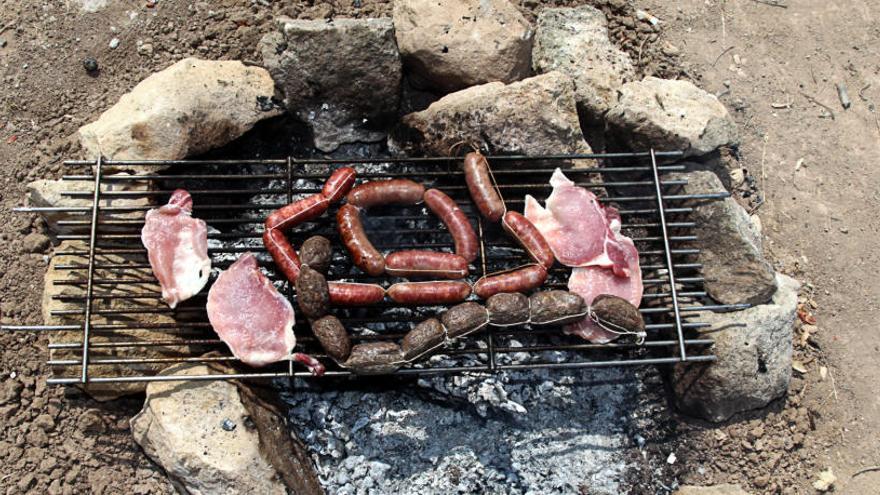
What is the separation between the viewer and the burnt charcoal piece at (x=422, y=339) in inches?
173

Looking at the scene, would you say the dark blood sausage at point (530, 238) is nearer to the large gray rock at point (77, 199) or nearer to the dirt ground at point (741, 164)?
the dirt ground at point (741, 164)

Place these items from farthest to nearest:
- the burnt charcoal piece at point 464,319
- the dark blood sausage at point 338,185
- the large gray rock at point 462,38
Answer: the large gray rock at point 462,38 < the dark blood sausage at point 338,185 < the burnt charcoal piece at point 464,319

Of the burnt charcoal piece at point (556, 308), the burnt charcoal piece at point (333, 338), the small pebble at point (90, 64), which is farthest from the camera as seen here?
the small pebble at point (90, 64)

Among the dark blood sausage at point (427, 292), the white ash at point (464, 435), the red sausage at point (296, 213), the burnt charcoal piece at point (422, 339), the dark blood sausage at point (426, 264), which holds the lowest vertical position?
the white ash at point (464, 435)

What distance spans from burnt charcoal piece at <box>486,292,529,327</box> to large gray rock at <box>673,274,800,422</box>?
1.32 metres

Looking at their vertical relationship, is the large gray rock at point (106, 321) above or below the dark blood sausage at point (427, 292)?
below

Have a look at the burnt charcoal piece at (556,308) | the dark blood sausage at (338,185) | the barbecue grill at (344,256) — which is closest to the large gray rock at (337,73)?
the barbecue grill at (344,256)

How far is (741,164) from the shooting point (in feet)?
18.9

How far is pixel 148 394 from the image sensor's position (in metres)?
4.39

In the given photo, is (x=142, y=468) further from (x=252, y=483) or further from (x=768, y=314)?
(x=768, y=314)

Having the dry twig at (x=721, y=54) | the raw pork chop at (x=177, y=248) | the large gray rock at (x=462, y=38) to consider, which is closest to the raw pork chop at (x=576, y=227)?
the large gray rock at (x=462, y=38)

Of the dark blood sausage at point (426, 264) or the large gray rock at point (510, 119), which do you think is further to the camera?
the large gray rock at point (510, 119)

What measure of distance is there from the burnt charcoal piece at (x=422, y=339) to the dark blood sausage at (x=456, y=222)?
0.55 meters

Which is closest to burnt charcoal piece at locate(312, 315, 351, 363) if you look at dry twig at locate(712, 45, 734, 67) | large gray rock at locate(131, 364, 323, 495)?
large gray rock at locate(131, 364, 323, 495)
